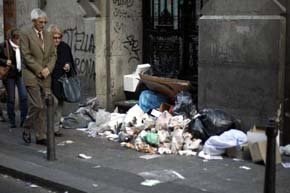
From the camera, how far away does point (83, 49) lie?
11484mm

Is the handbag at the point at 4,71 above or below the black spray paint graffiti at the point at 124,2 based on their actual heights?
below

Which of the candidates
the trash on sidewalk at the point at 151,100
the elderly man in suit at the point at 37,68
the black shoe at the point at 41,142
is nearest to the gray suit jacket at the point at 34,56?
the elderly man in suit at the point at 37,68

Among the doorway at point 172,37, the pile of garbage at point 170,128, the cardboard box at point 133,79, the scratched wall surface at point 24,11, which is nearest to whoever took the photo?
the pile of garbage at point 170,128

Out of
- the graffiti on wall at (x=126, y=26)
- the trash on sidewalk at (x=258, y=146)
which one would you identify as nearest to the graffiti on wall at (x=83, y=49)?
the graffiti on wall at (x=126, y=26)

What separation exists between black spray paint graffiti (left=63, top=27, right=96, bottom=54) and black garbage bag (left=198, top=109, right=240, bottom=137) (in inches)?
131

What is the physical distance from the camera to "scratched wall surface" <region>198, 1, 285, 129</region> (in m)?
8.38

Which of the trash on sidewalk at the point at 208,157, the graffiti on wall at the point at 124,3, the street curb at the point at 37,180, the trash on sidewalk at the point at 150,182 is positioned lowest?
the street curb at the point at 37,180

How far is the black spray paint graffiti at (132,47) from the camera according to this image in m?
11.4

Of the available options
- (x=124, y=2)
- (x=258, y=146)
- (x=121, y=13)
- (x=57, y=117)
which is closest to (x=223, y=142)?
(x=258, y=146)

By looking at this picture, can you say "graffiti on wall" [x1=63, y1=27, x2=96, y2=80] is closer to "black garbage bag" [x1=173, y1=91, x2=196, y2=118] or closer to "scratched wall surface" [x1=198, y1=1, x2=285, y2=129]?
"black garbage bag" [x1=173, y1=91, x2=196, y2=118]

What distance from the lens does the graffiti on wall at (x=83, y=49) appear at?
37.1 ft

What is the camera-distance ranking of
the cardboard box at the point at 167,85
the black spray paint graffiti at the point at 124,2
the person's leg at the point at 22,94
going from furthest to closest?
1. the black spray paint graffiti at the point at 124,2
2. the person's leg at the point at 22,94
3. the cardboard box at the point at 167,85

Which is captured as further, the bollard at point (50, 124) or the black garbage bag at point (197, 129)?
the black garbage bag at point (197, 129)

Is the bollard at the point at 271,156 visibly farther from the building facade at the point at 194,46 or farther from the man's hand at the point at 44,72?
the man's hand at the point at 44,72
